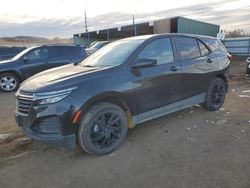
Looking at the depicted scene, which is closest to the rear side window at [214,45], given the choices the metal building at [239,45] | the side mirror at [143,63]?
the side mirror at [143,63]

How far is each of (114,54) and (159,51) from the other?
0.83 meters

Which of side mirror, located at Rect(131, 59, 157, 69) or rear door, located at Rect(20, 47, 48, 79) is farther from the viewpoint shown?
rear door, located at Rect(20, 47, 48, 79)

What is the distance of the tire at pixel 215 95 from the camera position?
6156 millimetres

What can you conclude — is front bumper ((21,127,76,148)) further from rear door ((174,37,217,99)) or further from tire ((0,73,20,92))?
tire ((0,73,20,92))

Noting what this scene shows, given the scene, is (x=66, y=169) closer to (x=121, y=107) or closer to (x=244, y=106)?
(x=121, y=107)

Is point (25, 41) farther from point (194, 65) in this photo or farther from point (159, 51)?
point (159, 51)

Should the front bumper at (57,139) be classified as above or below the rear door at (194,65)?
below

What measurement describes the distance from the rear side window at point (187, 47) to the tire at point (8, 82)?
7292 mm

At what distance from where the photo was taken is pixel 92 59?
5.26 metres

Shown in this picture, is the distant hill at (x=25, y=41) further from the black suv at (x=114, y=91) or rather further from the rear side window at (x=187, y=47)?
the black suv at (x=114, y=91)

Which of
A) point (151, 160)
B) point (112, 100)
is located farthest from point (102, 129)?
point (151, 160)

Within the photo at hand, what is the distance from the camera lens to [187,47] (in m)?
5.57

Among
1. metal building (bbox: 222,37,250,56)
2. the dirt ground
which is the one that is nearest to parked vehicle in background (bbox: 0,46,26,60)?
the dirt ground

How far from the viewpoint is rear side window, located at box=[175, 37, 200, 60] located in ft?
17.6
